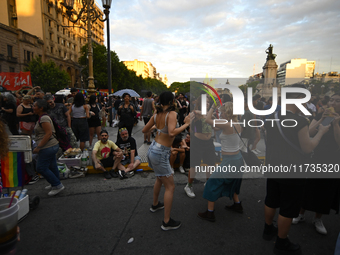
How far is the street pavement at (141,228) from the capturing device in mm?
2521

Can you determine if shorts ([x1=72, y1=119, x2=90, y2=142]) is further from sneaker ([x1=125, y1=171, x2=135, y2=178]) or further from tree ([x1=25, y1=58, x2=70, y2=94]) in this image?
tree ([x1=25, y1=58, x2=70, y2=94])

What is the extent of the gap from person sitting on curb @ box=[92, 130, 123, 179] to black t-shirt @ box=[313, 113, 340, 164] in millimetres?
3864

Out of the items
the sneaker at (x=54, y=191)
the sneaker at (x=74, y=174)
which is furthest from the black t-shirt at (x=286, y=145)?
the sneaker at (x=74, y=174)

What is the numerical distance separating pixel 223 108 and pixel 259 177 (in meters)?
2.59

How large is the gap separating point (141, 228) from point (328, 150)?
2.75 m

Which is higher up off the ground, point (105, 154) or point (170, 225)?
point (105, 154)

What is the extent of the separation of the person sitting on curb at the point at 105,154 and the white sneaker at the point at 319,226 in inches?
153

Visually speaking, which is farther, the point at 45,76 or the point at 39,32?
the point at 39,32

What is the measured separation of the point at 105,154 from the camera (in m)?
5.04

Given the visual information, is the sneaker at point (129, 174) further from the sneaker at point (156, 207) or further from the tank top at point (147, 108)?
the tank top at point (147, 108)

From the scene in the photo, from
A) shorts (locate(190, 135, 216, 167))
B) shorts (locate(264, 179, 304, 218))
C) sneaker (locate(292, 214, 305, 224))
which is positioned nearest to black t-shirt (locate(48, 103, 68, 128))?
shorts (locate(190, 135, 216, 167))

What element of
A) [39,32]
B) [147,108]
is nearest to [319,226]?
[147,108]

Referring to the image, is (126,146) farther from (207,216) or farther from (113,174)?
(207,216)

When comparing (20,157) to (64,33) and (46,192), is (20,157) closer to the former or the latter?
(46,192)
